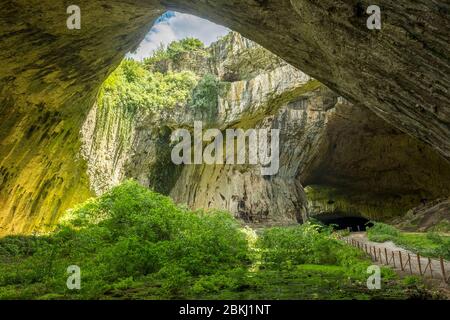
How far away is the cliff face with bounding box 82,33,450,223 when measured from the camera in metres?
27.4

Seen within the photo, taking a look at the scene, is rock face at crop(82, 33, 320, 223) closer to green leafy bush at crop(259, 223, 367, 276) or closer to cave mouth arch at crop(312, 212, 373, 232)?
cave mouth arch at crop(312, 212, 373, 232)

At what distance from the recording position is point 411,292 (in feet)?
24.6

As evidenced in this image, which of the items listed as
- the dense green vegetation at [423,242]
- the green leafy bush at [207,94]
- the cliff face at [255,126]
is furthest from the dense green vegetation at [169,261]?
the green leafy bush at [207,94]

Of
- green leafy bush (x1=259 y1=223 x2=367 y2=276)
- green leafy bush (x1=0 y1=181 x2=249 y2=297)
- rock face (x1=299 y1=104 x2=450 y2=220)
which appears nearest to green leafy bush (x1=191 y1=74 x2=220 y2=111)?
rock face (x1=299 y1=104 x2=450 y2=220)

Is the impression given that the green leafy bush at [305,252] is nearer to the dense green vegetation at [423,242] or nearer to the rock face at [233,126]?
the dense green vegetation at [423,242]

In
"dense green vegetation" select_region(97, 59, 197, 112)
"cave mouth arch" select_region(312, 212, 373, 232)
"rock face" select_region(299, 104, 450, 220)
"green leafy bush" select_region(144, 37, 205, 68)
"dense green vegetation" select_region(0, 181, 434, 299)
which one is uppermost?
"green leafy bush" select_region(144, 37, 205, 68)

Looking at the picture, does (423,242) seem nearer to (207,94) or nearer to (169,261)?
(169,261)

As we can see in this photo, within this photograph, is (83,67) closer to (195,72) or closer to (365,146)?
(195,72)

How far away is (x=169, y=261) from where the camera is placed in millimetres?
10383

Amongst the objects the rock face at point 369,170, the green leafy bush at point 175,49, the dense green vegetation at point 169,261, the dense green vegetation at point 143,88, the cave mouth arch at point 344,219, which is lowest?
the dense green vegetation at point 169,261

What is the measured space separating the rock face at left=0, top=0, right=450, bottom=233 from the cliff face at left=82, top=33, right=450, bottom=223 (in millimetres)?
6604

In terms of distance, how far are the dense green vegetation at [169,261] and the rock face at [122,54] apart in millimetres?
3105

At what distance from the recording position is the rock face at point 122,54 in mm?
6777

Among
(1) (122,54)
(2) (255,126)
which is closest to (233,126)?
(2) (255,126)
